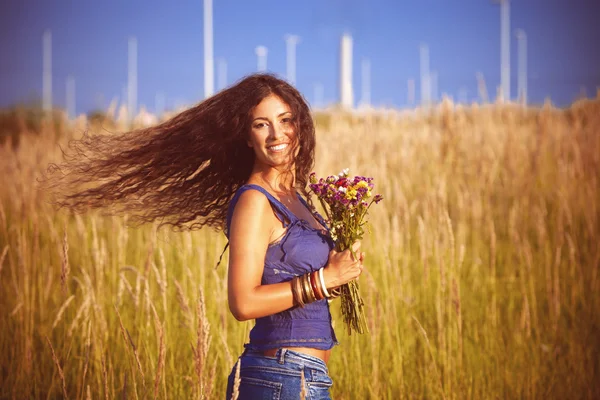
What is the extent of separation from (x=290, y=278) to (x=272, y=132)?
1.74 feet

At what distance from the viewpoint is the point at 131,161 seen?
2.65 m

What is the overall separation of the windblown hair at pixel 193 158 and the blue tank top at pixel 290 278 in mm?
368

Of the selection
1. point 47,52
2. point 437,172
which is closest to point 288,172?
point 437,172

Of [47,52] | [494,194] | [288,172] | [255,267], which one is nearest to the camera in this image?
[255,267]

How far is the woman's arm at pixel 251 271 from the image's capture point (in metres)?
1.82

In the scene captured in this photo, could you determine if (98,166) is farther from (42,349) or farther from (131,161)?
(42,349)

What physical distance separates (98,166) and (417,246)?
11.3 ft

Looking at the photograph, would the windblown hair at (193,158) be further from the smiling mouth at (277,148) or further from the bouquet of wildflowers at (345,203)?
the bouquet of wildflowers at (345,203)

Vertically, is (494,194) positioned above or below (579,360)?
above

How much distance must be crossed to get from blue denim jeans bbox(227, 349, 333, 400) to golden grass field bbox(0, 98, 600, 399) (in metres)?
0.13

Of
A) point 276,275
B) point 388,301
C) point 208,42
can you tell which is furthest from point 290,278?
point 208,42

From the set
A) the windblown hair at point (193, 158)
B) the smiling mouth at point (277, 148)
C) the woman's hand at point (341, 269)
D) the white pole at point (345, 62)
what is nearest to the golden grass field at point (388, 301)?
the windblown hair at point (193, 158)

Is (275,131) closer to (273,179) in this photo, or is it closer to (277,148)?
(277,148)

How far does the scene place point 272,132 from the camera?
2.15 metres
